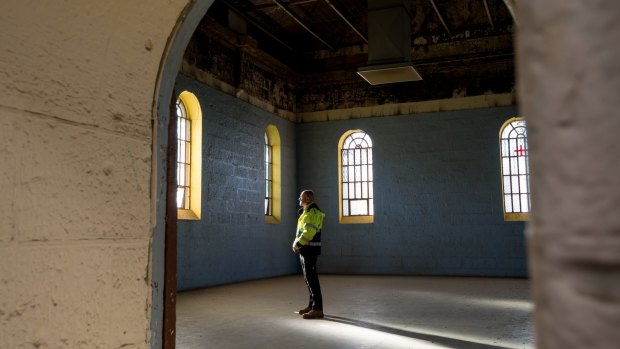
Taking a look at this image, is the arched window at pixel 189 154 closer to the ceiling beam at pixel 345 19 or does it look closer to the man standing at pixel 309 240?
the ceiling beam at pixel 345 19

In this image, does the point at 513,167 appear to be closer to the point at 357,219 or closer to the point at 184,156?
the point at 357,219

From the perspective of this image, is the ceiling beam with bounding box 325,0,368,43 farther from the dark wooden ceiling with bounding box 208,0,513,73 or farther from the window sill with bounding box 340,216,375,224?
the window sill with bounding box 340,216,375,224

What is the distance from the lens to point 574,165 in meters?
0.35

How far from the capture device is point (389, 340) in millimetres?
5352

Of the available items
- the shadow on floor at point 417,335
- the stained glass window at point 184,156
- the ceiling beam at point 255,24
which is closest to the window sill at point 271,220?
the stained glass window at point 184,156

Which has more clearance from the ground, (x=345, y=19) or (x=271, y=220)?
(x=345, y=19)

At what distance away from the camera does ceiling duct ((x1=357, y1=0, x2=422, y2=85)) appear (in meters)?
8.45

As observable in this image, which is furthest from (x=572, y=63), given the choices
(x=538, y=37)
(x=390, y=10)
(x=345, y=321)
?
(x=390, y=10)

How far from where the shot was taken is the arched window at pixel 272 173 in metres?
13.5

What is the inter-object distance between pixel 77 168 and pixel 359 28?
11470mm

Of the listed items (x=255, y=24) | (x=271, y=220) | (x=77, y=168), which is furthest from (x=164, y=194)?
(x=271, y=220)

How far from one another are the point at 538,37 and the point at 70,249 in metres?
2.09

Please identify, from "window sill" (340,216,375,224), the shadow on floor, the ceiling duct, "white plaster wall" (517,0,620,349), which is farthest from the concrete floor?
"white plaster wall" (517,0,620,349)

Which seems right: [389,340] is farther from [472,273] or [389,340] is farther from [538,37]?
[472,273]
